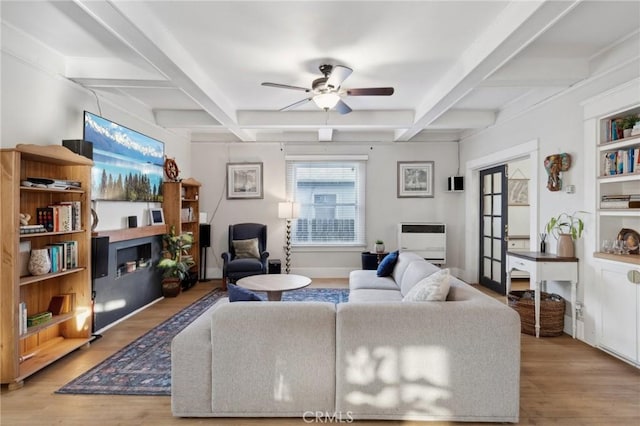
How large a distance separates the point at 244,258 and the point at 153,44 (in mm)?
3546

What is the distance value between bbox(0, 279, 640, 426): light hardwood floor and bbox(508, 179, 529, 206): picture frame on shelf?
9.95ft

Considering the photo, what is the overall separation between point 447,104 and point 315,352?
3.15m

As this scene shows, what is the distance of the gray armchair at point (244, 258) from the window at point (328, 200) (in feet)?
2.30

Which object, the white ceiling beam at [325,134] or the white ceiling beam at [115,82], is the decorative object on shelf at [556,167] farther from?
the white ceiling beam at [115,82]

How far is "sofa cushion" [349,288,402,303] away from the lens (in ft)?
10.5

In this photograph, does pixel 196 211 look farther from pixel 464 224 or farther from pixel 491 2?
pixel 491 2

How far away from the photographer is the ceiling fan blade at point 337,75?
2791 millimetres

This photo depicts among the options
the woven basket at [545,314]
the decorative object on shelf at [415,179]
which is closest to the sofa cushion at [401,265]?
the woven basket at [545,314]

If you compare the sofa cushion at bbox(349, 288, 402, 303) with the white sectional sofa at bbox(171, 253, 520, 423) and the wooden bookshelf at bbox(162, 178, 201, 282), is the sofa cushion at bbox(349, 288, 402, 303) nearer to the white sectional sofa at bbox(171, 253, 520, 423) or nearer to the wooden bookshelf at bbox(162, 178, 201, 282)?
the white sectional sofa at bbox(171, 253, 520, 423)

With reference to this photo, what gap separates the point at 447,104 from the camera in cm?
388

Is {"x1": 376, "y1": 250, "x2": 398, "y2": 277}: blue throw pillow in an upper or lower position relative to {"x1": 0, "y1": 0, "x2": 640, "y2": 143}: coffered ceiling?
lower

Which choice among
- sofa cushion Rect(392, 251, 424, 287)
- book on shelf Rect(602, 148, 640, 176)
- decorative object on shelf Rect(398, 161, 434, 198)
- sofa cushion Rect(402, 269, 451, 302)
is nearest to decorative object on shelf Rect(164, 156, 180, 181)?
sofa cushion Rect(392, 251, 424, 287)

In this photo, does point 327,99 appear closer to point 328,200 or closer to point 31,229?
point 31,229

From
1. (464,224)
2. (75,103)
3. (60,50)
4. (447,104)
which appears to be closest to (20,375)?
(75,103)
